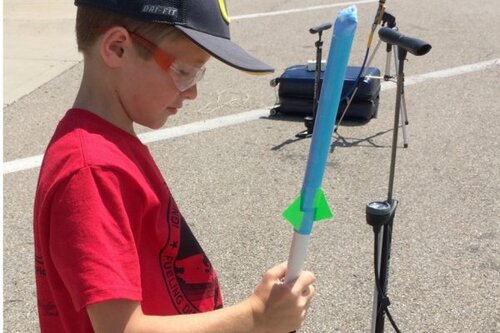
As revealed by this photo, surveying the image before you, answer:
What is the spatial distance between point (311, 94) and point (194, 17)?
183 inches

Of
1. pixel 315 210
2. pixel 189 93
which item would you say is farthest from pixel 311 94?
pixel 315 210

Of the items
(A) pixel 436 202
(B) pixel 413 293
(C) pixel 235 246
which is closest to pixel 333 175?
(A) pixel 436 202

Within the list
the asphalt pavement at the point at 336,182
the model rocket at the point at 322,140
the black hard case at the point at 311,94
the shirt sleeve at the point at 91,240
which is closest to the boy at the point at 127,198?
the shirt sleeve at the point at 91,240

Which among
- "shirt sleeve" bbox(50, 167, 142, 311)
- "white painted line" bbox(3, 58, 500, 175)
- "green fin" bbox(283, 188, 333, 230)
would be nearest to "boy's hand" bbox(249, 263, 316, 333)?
"green fin" bbox(283, 188, 333, 230)

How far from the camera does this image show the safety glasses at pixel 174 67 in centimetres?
126

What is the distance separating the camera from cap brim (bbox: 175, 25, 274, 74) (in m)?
1.24

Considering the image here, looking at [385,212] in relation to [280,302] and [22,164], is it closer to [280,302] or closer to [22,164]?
[280,302]

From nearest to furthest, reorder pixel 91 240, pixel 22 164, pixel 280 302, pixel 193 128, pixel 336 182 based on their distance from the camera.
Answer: pixel 91 240
pixel 280 302
pixel 336 182
pixel 22 164
pixel 193 128

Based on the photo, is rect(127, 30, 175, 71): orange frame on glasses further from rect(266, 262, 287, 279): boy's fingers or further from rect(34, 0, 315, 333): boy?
rect(266, 262, 287, 279): boy's fingers

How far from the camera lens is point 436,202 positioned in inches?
170

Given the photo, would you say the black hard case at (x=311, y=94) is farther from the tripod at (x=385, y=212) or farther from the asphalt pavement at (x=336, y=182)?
the tripod at (x=385, y=212)

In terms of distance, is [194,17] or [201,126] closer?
[194,17]

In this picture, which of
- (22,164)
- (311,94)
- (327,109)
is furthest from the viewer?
(311,94)

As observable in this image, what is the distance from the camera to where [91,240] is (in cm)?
113
